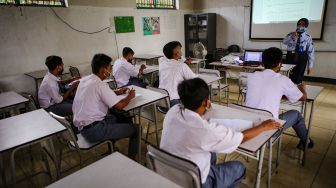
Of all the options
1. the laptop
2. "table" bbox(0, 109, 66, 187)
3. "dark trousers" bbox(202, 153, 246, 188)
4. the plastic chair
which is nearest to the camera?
"dark trousers" bbox(202, 153, 246, 188)

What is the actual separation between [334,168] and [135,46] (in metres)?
4.92

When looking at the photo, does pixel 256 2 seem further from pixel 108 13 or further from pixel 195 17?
pixel 108 13

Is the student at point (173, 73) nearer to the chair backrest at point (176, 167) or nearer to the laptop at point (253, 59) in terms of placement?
the chair backrest at point (176, 167)

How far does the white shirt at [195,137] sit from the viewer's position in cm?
124

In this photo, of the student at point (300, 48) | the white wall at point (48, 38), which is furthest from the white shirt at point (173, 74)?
the white wall at point (48, 38)

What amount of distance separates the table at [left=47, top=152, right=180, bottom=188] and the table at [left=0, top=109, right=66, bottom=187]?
2.15 ft

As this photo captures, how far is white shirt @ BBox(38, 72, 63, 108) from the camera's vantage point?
2.94m

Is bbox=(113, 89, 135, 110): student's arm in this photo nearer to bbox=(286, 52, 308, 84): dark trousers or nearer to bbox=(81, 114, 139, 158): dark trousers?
bbox=(81, 114, 139, 158): dark trousers

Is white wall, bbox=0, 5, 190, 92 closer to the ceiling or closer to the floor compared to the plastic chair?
closer to the ceiling

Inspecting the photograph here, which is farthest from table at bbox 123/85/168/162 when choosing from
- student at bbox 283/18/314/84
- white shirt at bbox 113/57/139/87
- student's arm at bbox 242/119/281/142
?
student at bbox 283/18/314/84

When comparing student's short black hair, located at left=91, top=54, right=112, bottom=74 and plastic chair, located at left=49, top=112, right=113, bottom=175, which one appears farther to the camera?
student's short black hair, located at left=91, top=54, right=112, bottom=74

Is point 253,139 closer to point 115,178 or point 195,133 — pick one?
point 195,133

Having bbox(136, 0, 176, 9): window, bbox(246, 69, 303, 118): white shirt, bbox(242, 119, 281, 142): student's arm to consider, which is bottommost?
bbox(242, 119, 281, 142): student's arm

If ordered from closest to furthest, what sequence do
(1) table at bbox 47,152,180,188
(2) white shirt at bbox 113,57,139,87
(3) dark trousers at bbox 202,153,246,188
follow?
(1) table at bbox 47,152,180,188 < (3) dark trousers at bbox 202,153,246,188 < (2) white shirt at bbox 113,57,139,87
